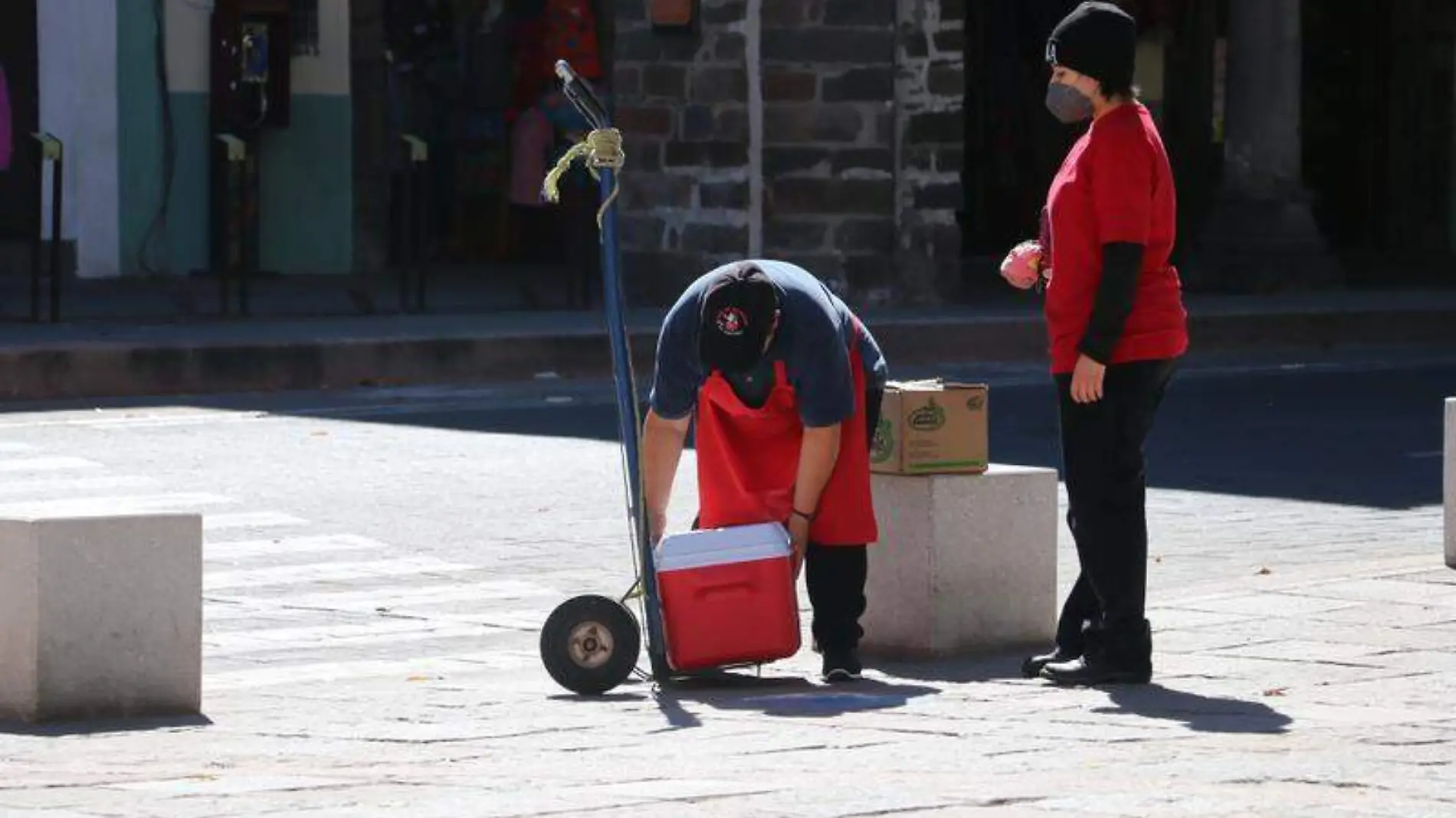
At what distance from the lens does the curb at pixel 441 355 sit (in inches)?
691

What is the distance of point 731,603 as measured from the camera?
850 cm

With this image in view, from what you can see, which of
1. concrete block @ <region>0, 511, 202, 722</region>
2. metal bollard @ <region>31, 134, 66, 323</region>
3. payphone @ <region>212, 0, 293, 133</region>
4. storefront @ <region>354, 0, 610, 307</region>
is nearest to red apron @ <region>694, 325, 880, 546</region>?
concrete block @ <region>0, 511, 202, 722</region>

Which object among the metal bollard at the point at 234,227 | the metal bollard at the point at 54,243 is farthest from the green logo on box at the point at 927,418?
the metal bollard at the point at 234,227

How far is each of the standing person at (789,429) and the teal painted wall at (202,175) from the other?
1484 cm

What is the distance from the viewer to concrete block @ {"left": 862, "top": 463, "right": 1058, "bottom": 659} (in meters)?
9.19

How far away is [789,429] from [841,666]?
2.01 ft

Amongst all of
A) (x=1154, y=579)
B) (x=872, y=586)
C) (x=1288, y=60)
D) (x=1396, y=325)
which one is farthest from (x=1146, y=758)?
(x=1288, y=60)

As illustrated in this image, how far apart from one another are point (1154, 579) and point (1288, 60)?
1389cm

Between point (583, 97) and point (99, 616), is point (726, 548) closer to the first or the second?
point (583, 97)

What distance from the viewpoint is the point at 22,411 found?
1667 cm

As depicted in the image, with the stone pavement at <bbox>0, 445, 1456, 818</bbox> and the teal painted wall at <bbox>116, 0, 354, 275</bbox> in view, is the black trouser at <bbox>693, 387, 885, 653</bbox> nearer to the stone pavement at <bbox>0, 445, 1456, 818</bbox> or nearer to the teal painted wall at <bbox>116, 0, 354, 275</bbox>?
the stone pavement at <bbox>0, 445, 1456, 818</bbox>

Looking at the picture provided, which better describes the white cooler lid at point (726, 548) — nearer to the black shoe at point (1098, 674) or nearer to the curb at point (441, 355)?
the black shoe at point (1098, 674)

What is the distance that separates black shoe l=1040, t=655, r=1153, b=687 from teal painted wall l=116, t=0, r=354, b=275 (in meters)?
15.5

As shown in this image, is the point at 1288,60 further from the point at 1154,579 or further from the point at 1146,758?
the point at 1146,758
